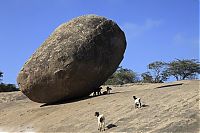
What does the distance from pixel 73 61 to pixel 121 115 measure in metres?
5.20

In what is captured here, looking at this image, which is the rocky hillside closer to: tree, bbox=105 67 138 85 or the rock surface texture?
the rock surface texture

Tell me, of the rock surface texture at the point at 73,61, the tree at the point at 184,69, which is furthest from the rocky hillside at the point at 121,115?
the tree at the point at 184,69

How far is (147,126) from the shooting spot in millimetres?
11938

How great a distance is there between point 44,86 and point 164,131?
8492mm

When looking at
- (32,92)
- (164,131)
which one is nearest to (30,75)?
(32,92)

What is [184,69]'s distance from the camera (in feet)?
153

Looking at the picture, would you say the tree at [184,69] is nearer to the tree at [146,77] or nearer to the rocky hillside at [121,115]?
the tree at [146,77]

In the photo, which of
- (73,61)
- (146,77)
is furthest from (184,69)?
(73,61)

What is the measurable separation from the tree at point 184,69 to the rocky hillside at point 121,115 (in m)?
29.2

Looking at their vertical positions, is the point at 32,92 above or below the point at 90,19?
below

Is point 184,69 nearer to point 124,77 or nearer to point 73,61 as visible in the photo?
point 124,77

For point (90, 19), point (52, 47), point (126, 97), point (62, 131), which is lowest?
point (62, 131)

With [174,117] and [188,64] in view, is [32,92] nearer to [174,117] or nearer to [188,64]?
[174,117]

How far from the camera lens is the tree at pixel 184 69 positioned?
45750mm
